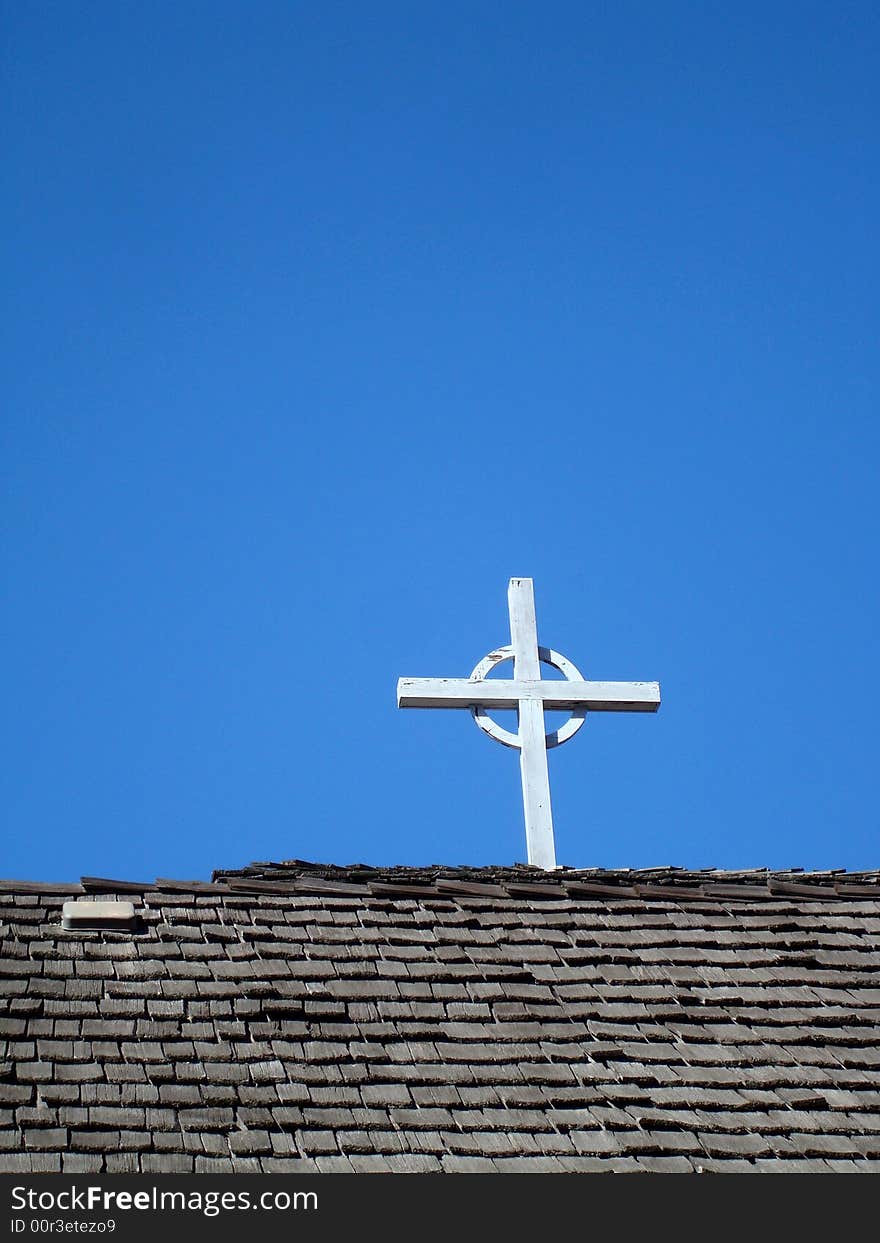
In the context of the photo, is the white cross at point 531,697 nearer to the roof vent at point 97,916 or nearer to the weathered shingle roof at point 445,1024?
the weathered shingle roof at point 445,1024

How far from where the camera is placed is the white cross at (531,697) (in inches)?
311

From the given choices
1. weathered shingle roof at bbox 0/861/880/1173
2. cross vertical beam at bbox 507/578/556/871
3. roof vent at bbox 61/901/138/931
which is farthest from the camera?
cross vertical beam at bbox 507/578/556/871

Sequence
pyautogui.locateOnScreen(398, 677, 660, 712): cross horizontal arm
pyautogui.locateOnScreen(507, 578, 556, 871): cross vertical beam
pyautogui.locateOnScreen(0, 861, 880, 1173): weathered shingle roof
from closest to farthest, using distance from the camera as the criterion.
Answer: pyautogui.locateOnScreen(0, 861, 880, 1173): weathered shingle roof < pyautogui.locateOnScreen(507, 578, 556, 871): cross vertical beam < pyautogui.locateOnScreen(398, 677, 660, 712): cross horizontal arm

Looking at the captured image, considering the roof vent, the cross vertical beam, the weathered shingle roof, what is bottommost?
the weathered shingle roof

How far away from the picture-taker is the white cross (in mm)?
7906

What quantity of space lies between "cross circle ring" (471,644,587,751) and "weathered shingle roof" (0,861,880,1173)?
108cm

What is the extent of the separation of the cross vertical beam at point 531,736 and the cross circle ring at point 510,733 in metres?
0.07

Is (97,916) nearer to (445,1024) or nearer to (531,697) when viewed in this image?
(445,1024)

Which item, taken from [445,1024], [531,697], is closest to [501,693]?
[531,697]

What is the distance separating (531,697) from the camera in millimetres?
8250

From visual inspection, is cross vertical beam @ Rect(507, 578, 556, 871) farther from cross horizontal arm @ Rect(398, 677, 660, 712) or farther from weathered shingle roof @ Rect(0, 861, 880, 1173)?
weathered shingle roof @ Rect(0, 861, 880, 1173)

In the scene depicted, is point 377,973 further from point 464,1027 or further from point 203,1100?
point 203,1100

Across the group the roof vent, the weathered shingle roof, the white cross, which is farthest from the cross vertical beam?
the roof vent

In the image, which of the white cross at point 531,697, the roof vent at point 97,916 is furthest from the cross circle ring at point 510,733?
the roof vent at point 97,916
